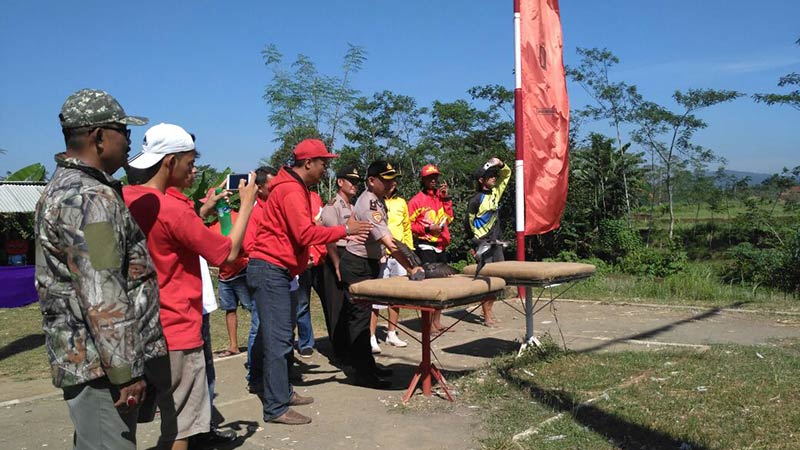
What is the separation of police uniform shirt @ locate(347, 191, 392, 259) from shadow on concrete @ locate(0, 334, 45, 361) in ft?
16.4

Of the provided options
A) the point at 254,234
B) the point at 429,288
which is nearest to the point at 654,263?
the point at 254,234

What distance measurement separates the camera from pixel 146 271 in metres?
3.10

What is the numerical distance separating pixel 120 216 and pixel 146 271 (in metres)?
0.30

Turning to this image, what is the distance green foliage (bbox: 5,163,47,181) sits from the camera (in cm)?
→ 1711

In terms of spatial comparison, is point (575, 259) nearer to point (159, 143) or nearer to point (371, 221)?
point (371, 221)

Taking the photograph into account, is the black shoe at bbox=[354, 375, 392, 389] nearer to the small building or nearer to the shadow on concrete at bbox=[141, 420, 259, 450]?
the shadow on concrete at bbox=[141, 420, 259, 450]

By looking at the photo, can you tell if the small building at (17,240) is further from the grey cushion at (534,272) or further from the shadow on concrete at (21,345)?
the grey cushion at (534,272)

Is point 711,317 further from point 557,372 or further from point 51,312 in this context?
point 51,312

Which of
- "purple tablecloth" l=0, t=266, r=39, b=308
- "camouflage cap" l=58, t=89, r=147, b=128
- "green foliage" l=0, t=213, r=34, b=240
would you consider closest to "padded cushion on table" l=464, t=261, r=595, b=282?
"camouflage cap" l=58, t=89, r=147, b=128

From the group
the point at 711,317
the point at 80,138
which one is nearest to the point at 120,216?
the point at 80,138

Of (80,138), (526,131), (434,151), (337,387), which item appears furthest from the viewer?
(434,151)

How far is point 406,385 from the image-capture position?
660 cm

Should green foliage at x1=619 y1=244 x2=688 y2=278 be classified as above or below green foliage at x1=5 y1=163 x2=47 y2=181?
below

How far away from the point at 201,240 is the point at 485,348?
4.95 metres
